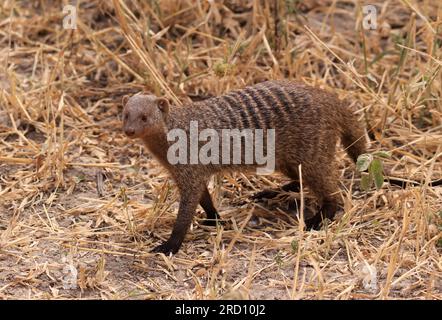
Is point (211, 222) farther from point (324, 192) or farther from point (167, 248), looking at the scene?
point (324, 192)

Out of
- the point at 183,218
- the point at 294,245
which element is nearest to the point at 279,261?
the point at 294,245

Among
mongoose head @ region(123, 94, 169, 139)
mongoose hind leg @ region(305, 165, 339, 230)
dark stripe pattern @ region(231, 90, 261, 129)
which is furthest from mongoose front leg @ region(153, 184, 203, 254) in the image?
mongoose hind leg @ region(305, 165, 339, 230)

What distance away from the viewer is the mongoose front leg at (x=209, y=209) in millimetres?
4066

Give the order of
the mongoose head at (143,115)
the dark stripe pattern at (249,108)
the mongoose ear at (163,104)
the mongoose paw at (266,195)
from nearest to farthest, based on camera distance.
A: the mongoose head at (143,115) < the mongoose ear at (163,104) < the dark stripe pattern at (249,108) < the mongoose paw at (266,195)

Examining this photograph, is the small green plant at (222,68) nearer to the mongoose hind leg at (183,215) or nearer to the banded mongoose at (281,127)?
the banded mongoose at (281,127)

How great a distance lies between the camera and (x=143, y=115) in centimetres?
373

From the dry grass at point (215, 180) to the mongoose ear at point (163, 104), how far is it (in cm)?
43

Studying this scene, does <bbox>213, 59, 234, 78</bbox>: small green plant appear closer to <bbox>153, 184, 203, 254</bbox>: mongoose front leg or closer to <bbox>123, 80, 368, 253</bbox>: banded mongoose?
<bbox>123, 80, 368, 253</bbox>: banded mongoose

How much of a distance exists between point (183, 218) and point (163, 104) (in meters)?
0.52

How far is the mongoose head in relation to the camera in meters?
3.69

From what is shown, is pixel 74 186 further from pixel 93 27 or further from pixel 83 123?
pixel 93 27

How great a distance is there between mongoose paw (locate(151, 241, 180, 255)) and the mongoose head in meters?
0.50

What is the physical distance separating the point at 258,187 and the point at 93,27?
1.86m

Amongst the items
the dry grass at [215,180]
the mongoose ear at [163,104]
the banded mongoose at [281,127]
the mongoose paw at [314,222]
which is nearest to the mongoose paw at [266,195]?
the dry grass at [215,180]
